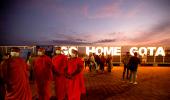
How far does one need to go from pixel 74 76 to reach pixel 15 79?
243 cm

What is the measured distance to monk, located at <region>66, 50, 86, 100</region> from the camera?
10.6m

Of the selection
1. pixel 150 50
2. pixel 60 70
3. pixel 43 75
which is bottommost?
pixel 43 75

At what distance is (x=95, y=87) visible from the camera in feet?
58.2

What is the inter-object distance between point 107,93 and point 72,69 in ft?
17.1

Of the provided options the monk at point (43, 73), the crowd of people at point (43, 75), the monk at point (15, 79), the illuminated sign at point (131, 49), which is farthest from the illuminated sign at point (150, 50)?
the monk at point (15, 79)

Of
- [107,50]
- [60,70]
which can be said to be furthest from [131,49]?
[60,70]

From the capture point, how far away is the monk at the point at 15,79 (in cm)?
876

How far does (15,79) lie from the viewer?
884 cm

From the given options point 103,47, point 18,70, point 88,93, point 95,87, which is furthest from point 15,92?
point 103,47

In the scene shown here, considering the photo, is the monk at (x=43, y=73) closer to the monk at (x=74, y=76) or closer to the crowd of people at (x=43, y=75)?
the crowd of people at (x=43, y=75)

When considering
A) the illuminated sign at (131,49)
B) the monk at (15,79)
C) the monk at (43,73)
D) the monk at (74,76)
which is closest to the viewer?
the monk at (15,79)

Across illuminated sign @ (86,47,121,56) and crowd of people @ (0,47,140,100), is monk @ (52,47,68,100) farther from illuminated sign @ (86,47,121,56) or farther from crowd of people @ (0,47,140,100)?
illuminated sign @ (86,47,121,56)

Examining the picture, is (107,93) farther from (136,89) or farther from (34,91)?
(34,91)

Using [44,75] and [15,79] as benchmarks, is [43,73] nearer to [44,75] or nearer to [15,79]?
[44,75]
